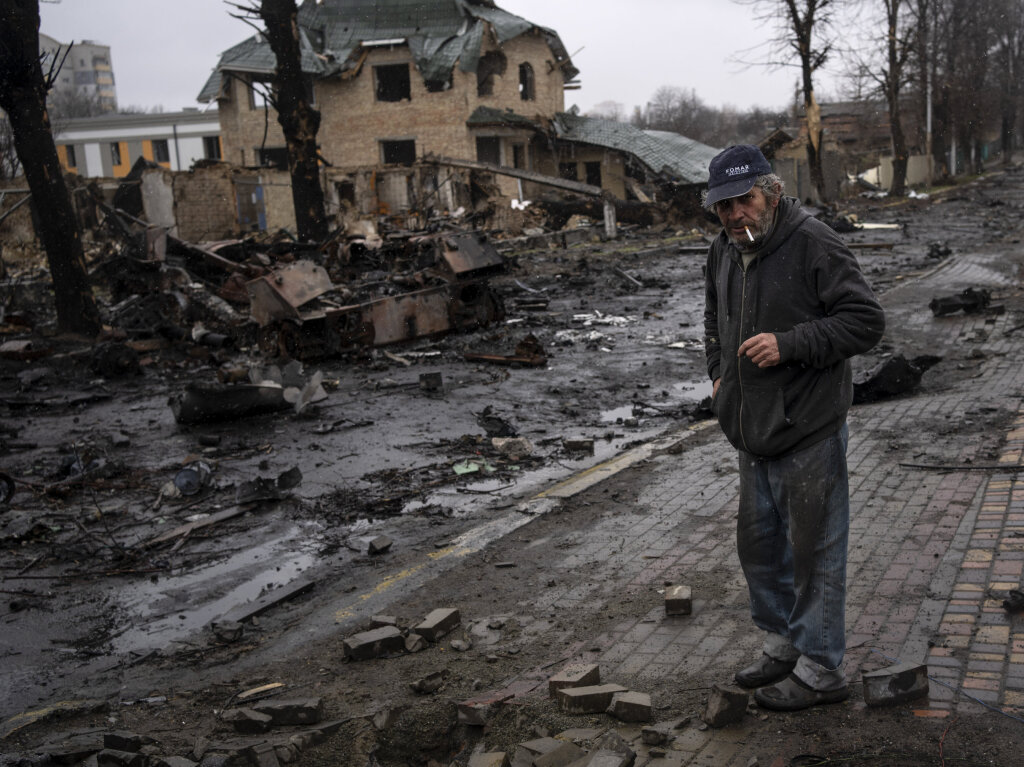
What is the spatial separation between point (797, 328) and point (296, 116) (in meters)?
18.3

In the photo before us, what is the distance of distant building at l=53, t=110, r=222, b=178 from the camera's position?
212 feet

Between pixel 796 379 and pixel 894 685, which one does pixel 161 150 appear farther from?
pixel 894 685

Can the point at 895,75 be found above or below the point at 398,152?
above

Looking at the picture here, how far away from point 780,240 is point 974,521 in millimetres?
2913

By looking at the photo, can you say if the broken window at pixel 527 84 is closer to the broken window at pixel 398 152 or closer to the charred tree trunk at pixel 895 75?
the broken window at pixel 398 152

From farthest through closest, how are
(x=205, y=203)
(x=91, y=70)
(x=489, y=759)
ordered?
(x=91, y=70), (x=205, y=203), (x=489, y=759)

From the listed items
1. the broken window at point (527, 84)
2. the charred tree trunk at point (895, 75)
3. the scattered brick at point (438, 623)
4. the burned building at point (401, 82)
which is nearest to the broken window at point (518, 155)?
the burned building at point (401, 82)

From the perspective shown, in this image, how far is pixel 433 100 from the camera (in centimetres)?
4094

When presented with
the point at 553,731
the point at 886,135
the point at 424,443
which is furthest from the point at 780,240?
the point at 886,135

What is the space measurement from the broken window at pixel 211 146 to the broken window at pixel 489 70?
2933 centimetres

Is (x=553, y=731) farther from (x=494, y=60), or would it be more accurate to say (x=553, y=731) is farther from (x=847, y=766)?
(x=494, y=60)

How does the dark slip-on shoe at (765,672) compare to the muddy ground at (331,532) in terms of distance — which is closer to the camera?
the dark slip-on shoe at (765,672)

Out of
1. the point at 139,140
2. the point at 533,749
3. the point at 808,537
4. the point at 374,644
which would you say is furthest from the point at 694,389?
the point at 139,140

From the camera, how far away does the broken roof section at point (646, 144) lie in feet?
134
